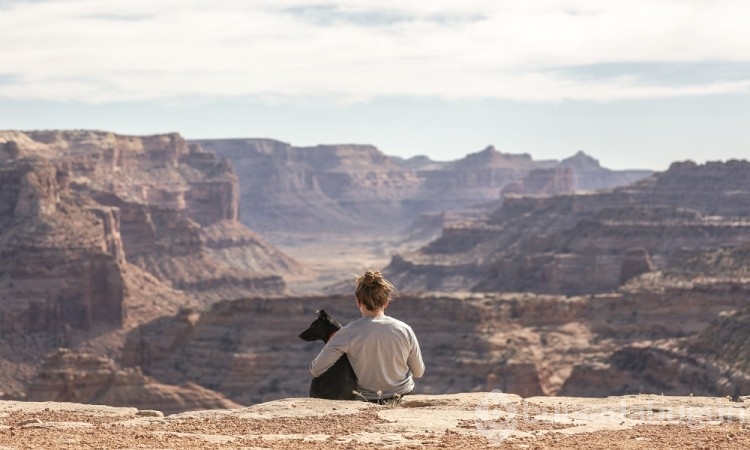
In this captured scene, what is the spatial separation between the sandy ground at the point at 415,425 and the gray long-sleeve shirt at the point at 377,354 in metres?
0.41

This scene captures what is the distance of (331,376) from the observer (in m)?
22.0

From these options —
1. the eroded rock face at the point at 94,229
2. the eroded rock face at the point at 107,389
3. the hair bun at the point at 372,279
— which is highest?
the hair bun at the point at 372,279

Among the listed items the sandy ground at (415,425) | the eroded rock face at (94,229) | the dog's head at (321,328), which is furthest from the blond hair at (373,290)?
the eroded rock face at (94,229)

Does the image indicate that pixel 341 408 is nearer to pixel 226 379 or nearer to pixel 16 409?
pixel 16 409

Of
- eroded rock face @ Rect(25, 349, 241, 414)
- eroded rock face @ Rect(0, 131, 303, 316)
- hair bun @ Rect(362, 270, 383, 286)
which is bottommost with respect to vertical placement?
eroded rock face @ Rect(25, 349, 241, 414)

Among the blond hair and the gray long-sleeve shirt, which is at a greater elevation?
the blond hair

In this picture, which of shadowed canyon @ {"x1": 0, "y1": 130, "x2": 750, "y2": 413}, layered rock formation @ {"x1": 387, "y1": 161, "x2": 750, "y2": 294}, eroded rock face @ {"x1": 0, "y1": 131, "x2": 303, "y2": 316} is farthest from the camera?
layered rock formation @ {"x1": 387, "y1": 161, "x2": 750, "y2": 294}

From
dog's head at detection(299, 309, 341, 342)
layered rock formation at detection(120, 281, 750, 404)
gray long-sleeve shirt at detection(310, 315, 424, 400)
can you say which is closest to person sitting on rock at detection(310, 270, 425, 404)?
gray long-sleeve shirt at detection(310, 315, 424, 400)

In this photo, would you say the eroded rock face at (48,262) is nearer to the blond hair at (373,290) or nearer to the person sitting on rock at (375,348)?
the person sitting on rock at (375,348)

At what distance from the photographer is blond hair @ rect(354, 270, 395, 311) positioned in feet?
68.2

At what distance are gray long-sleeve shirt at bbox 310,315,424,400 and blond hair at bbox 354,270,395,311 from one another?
0.29m

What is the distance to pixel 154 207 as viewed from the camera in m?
179

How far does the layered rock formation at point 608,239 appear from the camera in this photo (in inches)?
5782

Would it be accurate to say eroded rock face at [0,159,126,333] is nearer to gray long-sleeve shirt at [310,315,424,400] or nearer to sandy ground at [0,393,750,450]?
sandy ground at [0,393,750,450]
